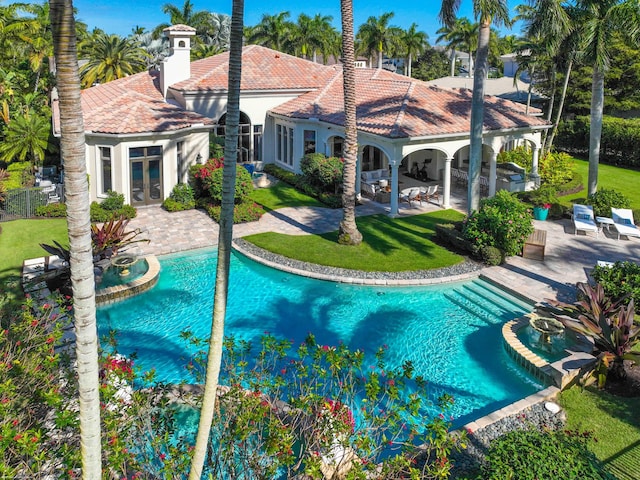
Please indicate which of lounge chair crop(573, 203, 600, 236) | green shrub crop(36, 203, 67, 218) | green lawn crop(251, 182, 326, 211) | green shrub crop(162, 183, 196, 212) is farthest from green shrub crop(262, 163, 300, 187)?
lounge chair crop(573, 203, 600, 236)

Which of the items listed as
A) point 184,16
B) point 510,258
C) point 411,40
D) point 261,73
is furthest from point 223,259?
point 411,40

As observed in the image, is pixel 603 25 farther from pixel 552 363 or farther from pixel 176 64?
pixel 176 64

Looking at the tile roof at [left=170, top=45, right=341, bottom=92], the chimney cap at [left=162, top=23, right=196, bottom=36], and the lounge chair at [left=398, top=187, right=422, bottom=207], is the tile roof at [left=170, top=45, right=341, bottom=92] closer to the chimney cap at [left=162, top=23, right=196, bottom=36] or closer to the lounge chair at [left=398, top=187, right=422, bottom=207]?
the chimney cap at [left=162, top=23, right=196, bottom=36]

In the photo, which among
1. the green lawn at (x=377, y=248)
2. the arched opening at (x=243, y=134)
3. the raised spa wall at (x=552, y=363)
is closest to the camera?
the raised spa wall at (x=552, y=363)

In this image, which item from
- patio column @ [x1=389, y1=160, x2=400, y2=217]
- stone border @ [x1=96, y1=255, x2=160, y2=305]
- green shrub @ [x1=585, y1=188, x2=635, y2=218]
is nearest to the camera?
stone border @ [x1=96, y1=255, x2=160, y2=305]

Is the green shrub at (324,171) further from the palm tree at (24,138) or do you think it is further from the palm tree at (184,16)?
Answer: the palm tree at (184,16)

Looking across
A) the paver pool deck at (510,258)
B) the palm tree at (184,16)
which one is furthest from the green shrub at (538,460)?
the palm tree at (184,16)
